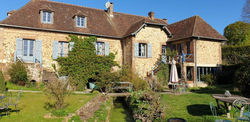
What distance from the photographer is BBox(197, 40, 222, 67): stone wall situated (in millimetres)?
16844

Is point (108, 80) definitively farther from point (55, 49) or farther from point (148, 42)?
point (148, 42)

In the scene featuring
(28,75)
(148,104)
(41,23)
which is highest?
(41,23)

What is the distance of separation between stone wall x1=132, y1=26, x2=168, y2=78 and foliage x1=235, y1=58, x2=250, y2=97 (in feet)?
26.8

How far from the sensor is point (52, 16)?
51.2 ft

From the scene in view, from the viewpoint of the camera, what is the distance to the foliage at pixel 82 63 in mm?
14734

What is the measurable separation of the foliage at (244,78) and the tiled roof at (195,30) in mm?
7213

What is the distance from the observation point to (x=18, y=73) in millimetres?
12891

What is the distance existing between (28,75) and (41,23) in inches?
169

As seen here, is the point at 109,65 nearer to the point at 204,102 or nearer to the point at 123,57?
the point at 123,57

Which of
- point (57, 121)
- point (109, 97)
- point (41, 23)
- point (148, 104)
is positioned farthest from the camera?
point (41, 23)

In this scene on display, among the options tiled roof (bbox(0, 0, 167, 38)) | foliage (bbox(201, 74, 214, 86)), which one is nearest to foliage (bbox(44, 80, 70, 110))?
tiled roof (bbox(0, 0, 167, 38))

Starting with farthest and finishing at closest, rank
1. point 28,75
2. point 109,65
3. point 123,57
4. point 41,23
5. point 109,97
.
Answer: point 123,57
point 109,65
point 41,23
point 28,75
point 109,97

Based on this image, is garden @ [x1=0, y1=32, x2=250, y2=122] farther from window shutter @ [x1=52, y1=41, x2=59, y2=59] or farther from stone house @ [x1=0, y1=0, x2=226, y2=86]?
stone house @ [x1=0, y1=0, x2=226, y2=86]

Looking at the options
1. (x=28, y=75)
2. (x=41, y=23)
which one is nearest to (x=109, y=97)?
(x=28, y=75)
